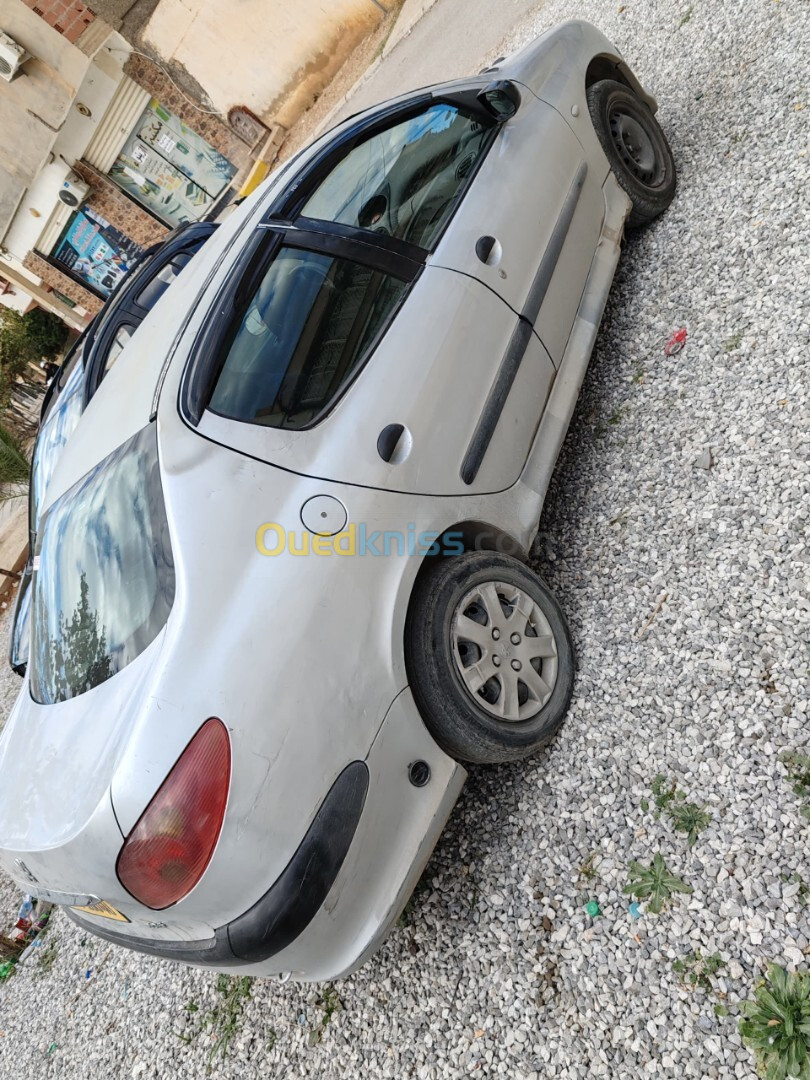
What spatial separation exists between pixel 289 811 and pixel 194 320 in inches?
71.0

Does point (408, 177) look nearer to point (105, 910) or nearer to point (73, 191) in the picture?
point (105, 910)

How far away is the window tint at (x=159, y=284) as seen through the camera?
4.27 meters

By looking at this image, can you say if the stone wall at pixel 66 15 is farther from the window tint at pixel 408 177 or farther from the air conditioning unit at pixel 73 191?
the window tint at pixel 408 177

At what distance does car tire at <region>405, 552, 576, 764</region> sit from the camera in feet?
7.84

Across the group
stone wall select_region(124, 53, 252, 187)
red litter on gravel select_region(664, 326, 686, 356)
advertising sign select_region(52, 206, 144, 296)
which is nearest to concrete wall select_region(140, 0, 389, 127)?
stone wall select_region(124, 53, 252, 187)

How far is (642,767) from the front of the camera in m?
2.45

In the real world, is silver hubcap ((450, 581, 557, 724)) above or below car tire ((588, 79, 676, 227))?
below

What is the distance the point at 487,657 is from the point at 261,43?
48.8 feet

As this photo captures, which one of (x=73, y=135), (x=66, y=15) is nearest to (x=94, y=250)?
(x=73, y=135)

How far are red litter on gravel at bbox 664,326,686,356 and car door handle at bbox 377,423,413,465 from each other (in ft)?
5.45

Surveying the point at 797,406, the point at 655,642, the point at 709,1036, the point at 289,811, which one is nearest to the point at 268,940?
the point at 289,811

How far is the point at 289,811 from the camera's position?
2.04m

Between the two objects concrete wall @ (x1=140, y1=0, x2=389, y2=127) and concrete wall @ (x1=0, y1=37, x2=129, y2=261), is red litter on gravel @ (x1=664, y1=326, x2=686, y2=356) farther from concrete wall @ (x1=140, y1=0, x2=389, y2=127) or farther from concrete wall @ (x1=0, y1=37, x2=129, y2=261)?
concrete wall @ (x1=0, y1=37, x2=129, y2=261)

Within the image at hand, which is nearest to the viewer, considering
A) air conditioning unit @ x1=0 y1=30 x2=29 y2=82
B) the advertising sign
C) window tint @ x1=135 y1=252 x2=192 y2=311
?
window tint @ x1=135 y1=252 x2=192 y2=311
